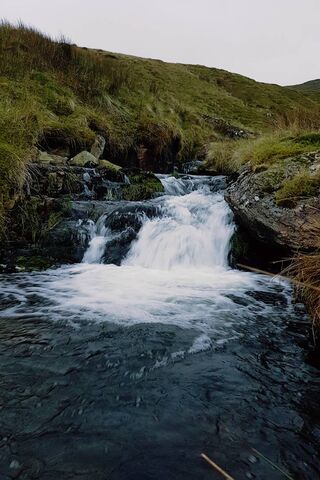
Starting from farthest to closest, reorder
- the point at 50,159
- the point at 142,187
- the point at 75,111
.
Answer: the point at 75,111
the point at 142,187
the point at 50,159

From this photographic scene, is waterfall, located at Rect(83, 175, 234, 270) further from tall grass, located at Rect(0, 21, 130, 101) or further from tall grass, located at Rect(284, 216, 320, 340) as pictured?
tall grass, located at Rect(0, 21, 130, 101)

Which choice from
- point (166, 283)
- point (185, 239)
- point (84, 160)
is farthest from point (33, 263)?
point (84, 160)

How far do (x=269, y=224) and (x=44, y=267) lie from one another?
342 centimetres

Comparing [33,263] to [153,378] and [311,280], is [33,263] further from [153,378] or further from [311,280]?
[311,280]

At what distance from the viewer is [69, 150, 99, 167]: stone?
367 inches

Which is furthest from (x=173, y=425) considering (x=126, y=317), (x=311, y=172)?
(x=311, y=172)

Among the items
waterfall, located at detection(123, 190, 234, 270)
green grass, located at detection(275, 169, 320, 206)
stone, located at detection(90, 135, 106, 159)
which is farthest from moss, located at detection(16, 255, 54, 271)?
stone, located at detection(90, 135, 106, 159)

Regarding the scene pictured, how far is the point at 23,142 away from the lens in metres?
6.43

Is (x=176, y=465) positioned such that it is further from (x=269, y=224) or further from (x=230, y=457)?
(x=269, y=224)

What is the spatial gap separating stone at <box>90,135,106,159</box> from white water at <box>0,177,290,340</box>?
3311mm

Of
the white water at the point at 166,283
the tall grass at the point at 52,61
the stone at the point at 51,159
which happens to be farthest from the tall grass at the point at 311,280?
the tall grass at the point at 52,61

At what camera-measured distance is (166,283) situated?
5207 millimetres

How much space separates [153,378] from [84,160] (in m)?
7.60

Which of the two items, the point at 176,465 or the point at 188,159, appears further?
the point at 188,159
